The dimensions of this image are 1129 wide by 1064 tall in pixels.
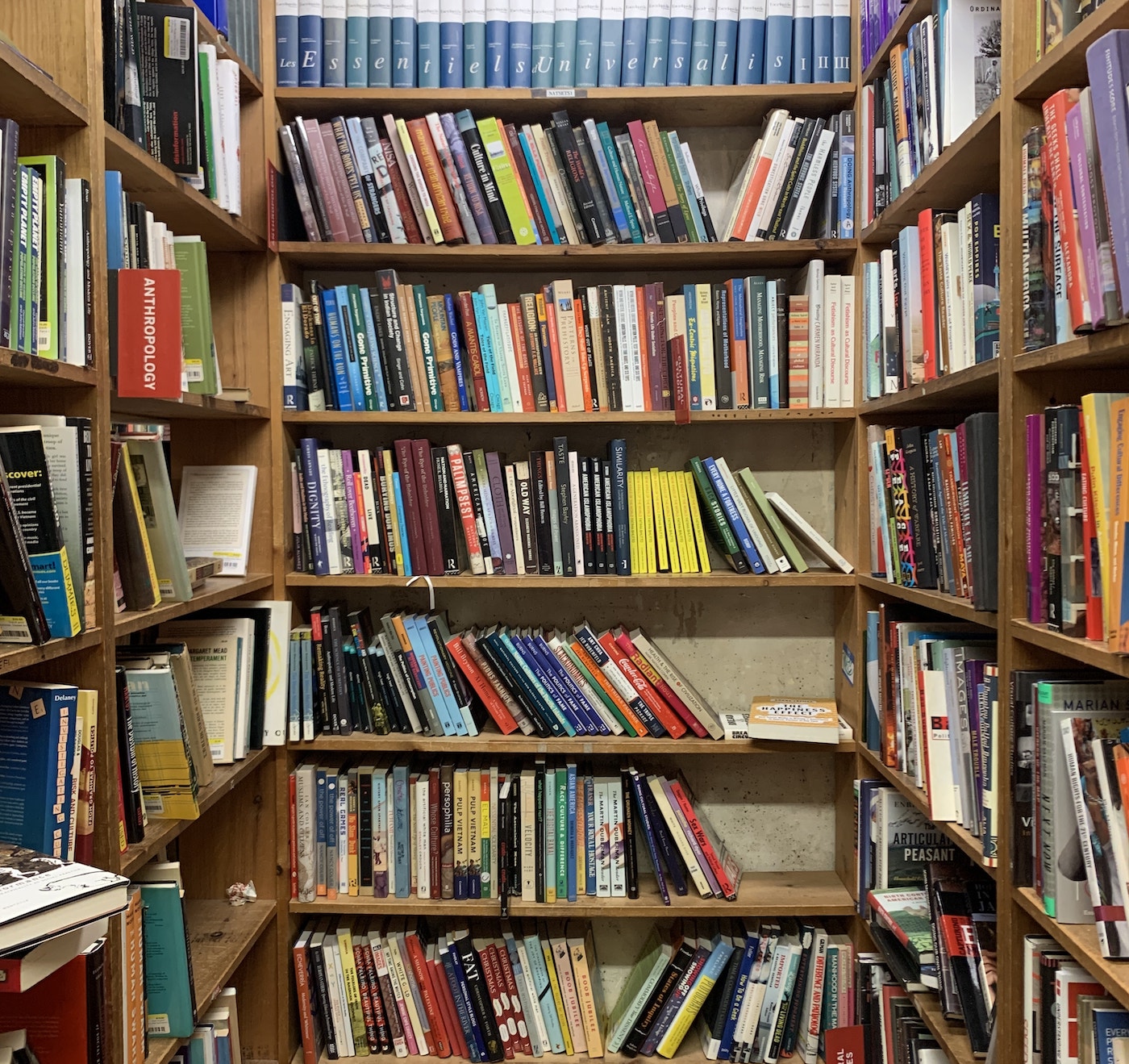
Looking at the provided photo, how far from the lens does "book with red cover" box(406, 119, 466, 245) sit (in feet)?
6.64

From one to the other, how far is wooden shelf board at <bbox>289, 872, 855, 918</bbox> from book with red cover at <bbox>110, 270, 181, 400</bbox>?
1217 mm

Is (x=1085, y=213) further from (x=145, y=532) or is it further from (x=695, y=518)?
(x=145, y=532)

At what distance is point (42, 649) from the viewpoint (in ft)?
3.84

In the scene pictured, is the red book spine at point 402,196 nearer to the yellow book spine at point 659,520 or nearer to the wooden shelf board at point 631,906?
the yellow book spine at point 659,520

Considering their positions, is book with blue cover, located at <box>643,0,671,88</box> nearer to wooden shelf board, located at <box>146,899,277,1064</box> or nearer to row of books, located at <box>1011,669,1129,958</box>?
row of books, located at <box>1011,669,1129,958</box>

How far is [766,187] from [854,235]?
217 millimetres

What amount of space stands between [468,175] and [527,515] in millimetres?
739

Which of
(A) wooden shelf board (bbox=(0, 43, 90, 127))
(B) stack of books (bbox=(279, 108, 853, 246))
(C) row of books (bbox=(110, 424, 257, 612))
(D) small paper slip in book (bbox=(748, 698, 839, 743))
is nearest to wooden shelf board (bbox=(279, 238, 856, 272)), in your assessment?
(B) stack of books (bbox=(279, 108, 853, 246))

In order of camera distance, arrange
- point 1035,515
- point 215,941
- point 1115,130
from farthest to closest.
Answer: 1. point 215,941
2. point 1035,515
3. point 1115,130

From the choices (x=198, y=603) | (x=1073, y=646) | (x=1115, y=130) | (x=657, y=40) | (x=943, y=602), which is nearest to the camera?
(x=1115, y=130)

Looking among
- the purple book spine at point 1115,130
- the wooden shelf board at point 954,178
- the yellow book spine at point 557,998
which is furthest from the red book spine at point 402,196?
the yellow book spine at point 557,998

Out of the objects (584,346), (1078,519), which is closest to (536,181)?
(584,346)

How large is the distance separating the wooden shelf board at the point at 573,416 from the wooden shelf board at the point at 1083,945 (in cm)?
107

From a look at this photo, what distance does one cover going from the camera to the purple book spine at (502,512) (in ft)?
6.77
